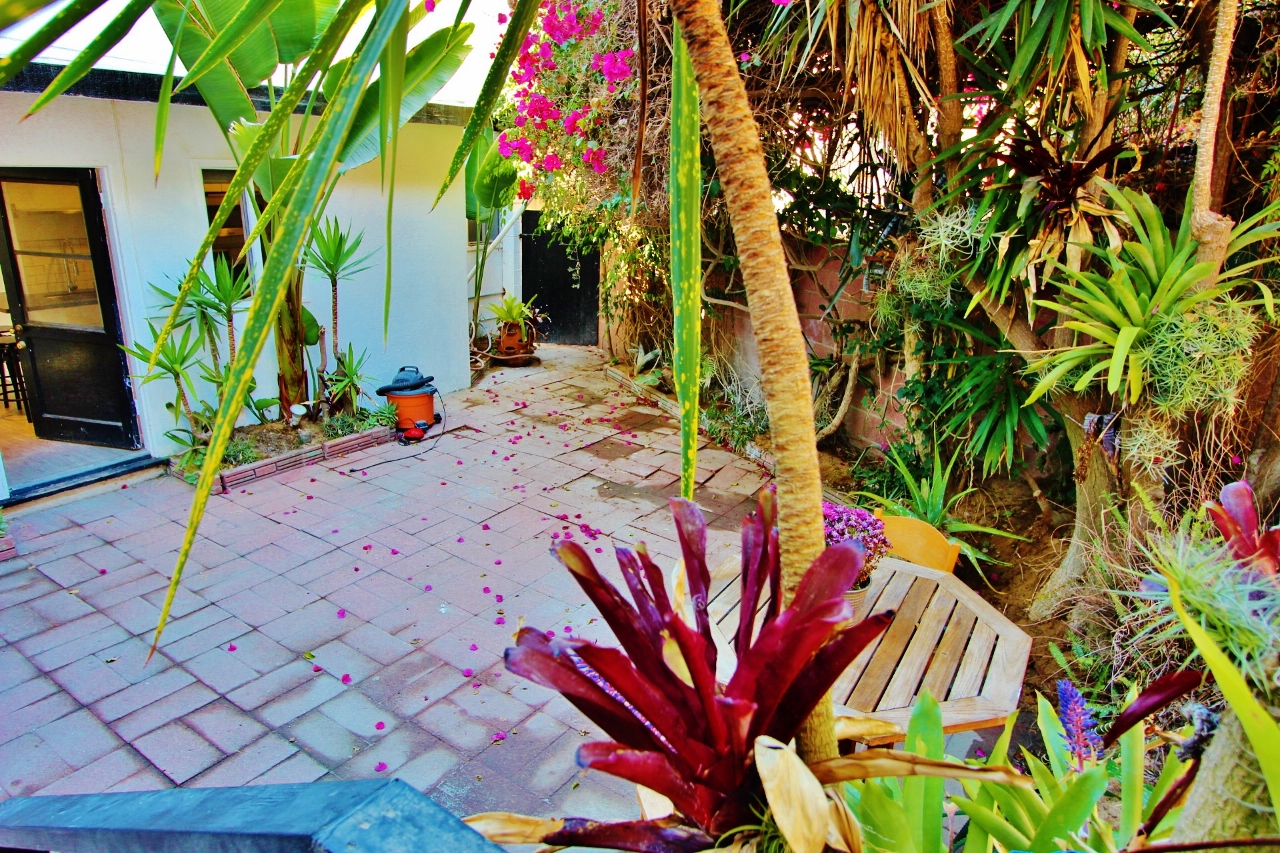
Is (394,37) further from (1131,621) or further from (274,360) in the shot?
(274,360)

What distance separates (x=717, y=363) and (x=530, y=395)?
203 cm

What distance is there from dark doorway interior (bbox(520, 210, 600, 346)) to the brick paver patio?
4146mm

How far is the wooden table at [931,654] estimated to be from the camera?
7.08 feet

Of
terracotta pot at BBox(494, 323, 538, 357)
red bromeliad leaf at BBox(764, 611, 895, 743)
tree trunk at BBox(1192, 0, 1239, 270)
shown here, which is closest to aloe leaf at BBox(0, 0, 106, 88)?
red bromeliad leaf at BBox(764, 611, 895, 743)

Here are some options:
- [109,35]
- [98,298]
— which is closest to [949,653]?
[109,35]

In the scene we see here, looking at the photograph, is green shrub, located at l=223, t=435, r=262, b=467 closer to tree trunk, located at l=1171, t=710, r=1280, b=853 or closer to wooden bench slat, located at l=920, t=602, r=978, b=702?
wooden bench slat, located at l=920, t=602, r=978, b=702

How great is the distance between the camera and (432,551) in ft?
14.7

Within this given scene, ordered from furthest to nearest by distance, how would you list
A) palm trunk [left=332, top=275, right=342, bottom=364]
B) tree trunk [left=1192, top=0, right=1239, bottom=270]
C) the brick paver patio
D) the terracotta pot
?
the terracotta pot, palm trunk [left=332, top=275, right=342, bottom=364], the brick paver patio, tree trunk [left=1192, top=0, right=1239, bottom=270]

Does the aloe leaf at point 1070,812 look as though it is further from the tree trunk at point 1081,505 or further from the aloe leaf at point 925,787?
the tree trunk at point 1081,505

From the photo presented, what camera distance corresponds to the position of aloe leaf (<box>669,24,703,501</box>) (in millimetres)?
788

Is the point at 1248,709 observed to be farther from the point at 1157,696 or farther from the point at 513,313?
the point at 513,313

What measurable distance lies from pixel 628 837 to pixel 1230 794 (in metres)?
0.62

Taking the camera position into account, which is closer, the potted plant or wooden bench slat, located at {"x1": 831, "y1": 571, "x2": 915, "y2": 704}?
wooden bench slat, located at {"x1": 831, "y1": 571, "x2": 915, "y2": 704}

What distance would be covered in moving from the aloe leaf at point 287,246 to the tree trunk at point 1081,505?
3420 mm
